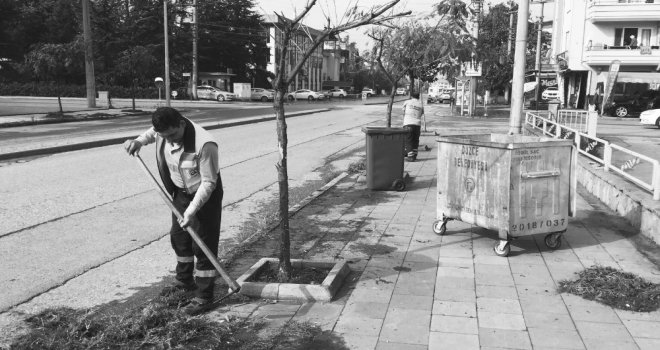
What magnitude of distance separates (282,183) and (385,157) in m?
4.73

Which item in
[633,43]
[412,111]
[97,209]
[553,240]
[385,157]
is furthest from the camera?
[633,43]

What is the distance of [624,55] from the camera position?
39.1 m

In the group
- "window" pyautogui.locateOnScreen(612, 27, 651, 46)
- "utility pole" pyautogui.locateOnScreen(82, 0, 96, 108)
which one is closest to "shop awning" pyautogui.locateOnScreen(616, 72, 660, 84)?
"window" pyautogui.locateOnScreen(612, 27, 651, 46)

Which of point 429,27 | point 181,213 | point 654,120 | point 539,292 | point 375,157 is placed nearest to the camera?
point 181,213

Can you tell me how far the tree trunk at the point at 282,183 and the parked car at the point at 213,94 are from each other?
165 ft

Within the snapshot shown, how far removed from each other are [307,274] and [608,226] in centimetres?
417

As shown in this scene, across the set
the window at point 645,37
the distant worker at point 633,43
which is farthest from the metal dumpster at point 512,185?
the window at point 645,37

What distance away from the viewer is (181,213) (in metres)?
4.41

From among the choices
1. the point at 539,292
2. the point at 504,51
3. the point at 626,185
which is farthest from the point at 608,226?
the point at 504,51

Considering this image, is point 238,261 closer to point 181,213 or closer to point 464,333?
point 181,213

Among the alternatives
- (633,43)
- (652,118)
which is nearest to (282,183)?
(652,118)

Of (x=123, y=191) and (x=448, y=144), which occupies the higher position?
(x=448, y=144)

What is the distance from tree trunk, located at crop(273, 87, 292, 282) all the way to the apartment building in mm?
36124

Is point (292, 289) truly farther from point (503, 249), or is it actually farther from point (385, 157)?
point (385, 157)
